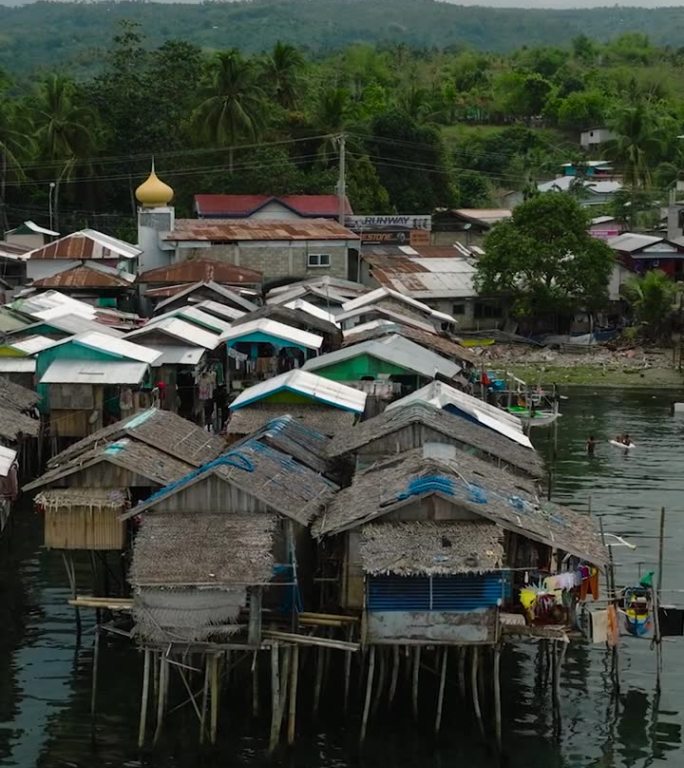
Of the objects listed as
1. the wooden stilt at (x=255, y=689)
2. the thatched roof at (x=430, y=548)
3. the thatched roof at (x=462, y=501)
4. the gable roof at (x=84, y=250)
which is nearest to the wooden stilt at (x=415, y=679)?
the thatched roof at (x=430, y=548)

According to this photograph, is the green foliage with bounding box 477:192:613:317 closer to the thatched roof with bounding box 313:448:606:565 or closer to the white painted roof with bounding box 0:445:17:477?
the white painted roof with bounding box 0:445:17:477

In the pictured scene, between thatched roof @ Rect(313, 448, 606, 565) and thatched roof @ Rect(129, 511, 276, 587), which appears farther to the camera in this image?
thatched roof @ Rect(313, 448, 606, 565)

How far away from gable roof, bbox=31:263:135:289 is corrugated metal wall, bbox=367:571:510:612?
34.6 m

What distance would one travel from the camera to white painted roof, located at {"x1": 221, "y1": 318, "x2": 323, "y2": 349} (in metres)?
40.0

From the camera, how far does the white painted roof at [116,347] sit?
35.8 metres

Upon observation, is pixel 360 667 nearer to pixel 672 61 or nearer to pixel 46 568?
pixel 46 568

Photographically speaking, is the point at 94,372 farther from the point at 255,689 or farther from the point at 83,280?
the point at 83,280

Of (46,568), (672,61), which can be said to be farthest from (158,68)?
(672,61)

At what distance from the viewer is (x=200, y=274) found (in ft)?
175

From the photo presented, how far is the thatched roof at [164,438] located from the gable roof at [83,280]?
25.1 metres

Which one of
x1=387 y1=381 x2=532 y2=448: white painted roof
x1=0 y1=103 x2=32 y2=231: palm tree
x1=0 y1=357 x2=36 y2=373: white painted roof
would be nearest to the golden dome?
x1=0 y1=103 x2=32 y2=231: palm tree

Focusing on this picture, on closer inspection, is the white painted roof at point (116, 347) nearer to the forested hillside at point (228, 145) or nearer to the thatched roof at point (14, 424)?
the thatched roof at point (14, 424)

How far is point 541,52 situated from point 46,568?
121942 millimetres

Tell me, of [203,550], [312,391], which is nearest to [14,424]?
[312,391]
